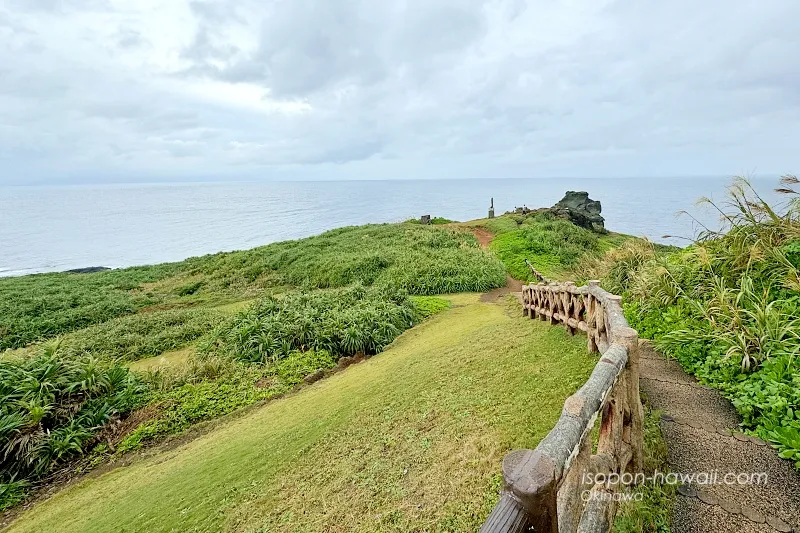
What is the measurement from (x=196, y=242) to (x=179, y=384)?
5225 cm

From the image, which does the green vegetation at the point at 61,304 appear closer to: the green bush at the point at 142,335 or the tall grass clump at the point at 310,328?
the green bush at the point at 142,335

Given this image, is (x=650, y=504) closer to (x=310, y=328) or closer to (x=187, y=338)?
(x=310, y=328)

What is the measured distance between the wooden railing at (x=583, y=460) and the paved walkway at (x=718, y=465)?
0.40 meters

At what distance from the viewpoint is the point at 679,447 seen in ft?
10.3

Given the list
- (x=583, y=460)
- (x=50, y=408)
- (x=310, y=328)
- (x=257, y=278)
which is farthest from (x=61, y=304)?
(x=583, y=460)

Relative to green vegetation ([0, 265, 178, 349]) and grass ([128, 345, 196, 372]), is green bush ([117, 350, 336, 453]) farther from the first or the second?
green vegetation ([0, 265, 178, 349])

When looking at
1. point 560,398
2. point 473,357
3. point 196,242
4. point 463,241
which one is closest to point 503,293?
point 463,241

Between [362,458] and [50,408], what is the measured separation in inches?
212

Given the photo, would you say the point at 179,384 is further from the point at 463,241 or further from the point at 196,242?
the point at 196,242

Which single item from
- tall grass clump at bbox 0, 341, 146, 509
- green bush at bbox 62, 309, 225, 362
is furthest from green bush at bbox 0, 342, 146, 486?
green bush at bbox 62, 309, 225, 362

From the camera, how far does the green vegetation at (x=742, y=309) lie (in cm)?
338

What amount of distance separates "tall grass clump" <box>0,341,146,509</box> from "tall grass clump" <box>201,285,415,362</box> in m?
2.07

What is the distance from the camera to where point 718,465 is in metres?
2.88

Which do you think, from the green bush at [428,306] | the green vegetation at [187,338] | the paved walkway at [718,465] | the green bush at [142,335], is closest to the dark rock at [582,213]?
the green vegetation at [187,338]
